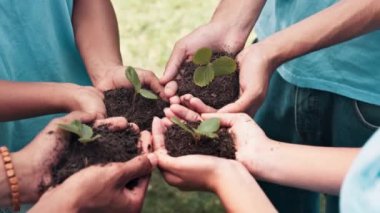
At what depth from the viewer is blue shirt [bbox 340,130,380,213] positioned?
37.2 inches

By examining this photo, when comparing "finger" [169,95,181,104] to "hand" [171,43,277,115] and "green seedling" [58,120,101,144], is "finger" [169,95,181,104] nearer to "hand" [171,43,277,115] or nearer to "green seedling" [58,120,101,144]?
"hand" [171,43,277,115]

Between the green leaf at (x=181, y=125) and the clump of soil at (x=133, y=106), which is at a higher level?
the green leaf at (x=181, y=125)

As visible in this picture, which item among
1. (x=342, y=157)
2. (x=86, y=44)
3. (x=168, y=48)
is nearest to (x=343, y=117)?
(x=342, y=157)

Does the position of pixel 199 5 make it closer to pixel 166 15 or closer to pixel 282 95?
pixel 166 15

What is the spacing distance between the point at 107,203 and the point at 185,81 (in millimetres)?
513

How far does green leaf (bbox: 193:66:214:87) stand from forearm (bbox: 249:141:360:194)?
0.34m

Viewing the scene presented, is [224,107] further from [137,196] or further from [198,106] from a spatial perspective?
[137,196]

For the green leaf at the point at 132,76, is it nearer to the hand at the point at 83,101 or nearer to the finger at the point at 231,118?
the hand at the point at 83,101

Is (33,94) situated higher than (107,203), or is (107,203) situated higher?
(33,94)

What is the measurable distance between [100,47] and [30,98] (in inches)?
11.5

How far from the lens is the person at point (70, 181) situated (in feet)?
4.17

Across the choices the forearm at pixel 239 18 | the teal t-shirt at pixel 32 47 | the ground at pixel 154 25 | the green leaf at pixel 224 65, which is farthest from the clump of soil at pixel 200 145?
the ground at pixel 154 25

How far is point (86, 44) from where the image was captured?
164 centimetres

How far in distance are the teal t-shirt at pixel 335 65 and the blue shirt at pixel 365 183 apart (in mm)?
677
